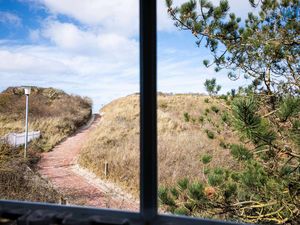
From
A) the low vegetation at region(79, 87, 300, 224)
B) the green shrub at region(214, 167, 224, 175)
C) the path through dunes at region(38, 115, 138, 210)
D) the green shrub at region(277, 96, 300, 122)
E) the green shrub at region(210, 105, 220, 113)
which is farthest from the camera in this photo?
the path through dunes at region(38, 115, 138, 210)

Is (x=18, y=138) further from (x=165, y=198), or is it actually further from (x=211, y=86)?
Answer: (x=211, y=86)

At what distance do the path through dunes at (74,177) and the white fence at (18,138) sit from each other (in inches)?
6.8

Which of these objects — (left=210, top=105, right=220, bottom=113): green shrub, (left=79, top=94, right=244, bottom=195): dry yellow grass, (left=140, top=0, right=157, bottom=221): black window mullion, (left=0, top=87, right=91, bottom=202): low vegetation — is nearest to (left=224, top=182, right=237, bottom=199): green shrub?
(left=79, top=94, right=244, bottom=195): dry yellow grass

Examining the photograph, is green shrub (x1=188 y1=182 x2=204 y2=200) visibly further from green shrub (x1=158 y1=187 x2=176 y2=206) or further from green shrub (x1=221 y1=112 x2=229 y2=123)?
green shrub (x1=221 y1=112 x2=229 y2=123)

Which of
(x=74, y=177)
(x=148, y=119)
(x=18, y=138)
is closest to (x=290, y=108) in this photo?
(x=148, y=119)

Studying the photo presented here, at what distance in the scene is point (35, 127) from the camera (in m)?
2.12

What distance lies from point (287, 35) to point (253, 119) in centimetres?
69

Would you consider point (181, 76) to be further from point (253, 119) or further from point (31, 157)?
point (31, 157)

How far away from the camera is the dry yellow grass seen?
212cm

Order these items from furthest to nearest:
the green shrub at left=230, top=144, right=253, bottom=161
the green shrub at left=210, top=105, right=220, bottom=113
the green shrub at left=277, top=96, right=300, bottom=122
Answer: the green shrub at left=210, top=105, right=220, bottom=113
the green shrub at left=230, top=144, right=253, bottom=161
the green shrub at left=277, top=96, right=300, bottom=122

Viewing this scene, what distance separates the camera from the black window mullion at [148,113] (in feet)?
3.05

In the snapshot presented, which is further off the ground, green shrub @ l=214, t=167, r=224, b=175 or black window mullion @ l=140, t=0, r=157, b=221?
black window mullion @ l=140, t=0, r=157, b=221

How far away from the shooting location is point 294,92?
191 cm

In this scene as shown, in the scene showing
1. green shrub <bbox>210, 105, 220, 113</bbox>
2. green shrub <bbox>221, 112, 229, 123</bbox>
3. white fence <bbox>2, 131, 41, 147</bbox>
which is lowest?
white fence <bbox>2, 131, 41, 147</bbox>
